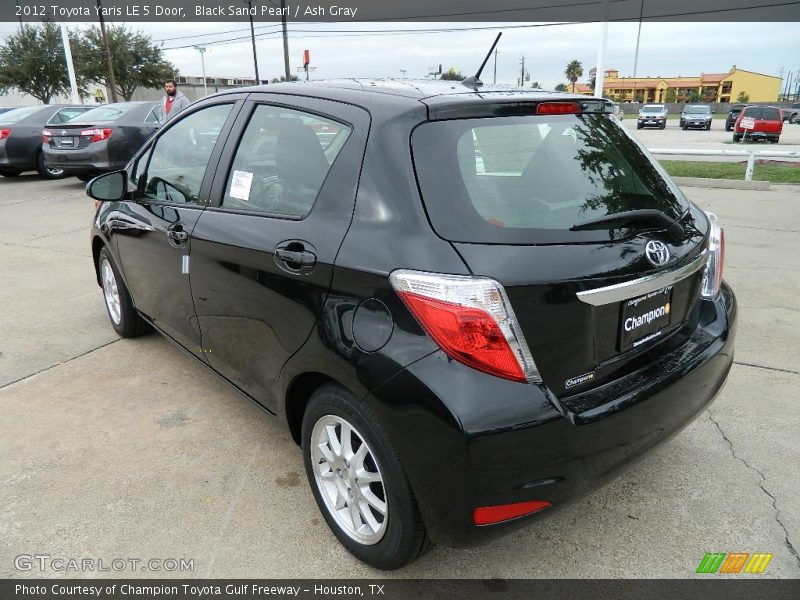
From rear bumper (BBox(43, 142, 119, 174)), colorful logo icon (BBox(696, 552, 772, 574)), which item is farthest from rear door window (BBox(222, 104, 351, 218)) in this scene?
rear bumper (BBox(43, 142, 119, 174))

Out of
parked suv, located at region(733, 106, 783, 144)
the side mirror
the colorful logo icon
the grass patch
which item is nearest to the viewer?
the colorful logo icon

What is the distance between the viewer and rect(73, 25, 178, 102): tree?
136 ft

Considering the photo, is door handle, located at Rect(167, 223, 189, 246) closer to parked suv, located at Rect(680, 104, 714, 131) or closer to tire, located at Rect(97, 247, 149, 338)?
tire, located at Rect(97, 247, 149, 338)

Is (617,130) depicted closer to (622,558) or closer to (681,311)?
(681,311)

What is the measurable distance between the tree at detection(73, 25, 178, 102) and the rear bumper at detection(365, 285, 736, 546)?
4652cm

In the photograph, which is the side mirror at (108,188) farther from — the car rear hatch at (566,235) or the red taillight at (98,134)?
the red taillight at (98,134)

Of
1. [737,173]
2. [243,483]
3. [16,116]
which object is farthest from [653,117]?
[243,483]

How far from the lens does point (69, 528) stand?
244 centimetres

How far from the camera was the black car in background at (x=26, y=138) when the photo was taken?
42.8ft

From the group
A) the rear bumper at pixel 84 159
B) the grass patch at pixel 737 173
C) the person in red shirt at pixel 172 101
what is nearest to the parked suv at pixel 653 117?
the grass patch at pixel 737 173

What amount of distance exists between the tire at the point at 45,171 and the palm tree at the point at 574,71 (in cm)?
9704

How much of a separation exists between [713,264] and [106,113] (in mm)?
11812

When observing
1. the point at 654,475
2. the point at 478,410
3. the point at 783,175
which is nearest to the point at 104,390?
the point at 478,410

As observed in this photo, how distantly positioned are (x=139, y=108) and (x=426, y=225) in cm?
1157
